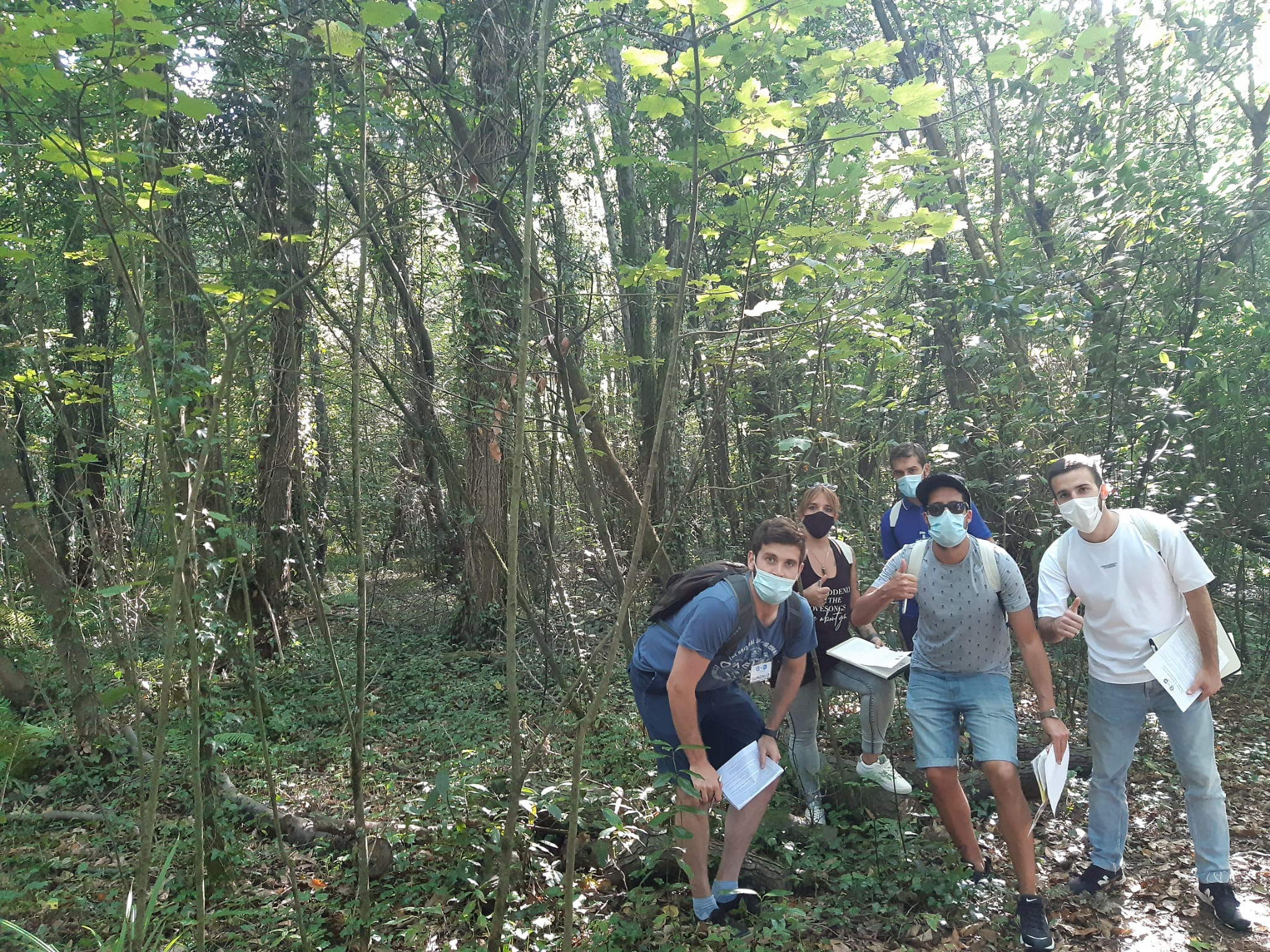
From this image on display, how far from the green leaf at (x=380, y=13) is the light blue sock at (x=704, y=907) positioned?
360 cm

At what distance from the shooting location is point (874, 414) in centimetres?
644

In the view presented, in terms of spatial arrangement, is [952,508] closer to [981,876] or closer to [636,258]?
[981,876]

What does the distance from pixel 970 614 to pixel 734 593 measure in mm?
1180

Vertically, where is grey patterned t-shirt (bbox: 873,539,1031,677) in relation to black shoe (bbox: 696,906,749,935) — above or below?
above

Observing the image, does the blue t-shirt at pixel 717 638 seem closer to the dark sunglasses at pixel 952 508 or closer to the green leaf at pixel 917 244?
the dark sunglasses at pixel 952 508

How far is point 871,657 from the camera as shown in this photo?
4.00 metres

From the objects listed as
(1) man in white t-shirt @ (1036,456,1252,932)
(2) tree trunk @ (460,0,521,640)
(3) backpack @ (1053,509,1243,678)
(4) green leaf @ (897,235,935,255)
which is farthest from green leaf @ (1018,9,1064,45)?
(2) tree trunk @ (460,0,521,640)

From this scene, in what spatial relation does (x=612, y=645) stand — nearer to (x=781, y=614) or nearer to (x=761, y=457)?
(x=781, y=614)

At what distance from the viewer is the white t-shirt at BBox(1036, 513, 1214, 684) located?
328 cm

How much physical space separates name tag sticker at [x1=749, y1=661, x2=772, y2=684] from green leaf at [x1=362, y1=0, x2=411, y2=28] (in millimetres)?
2870

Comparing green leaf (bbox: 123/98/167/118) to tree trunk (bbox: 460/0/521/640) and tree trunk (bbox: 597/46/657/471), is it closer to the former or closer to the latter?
tree trunk (bbox: 460/0/521/640)

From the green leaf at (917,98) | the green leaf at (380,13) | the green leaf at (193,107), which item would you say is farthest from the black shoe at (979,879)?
the green leaf at (193,107)

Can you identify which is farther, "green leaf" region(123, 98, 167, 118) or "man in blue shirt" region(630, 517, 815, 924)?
"man in blue shirt" region(630, 517, 815, 924)


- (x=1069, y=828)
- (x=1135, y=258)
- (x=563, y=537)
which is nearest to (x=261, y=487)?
(x=563, y=537)
